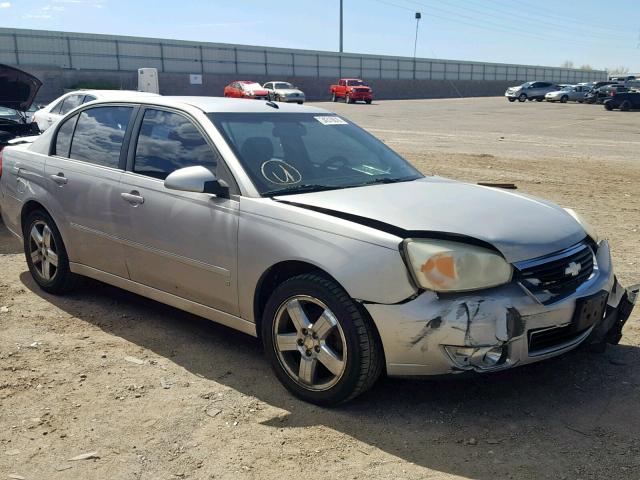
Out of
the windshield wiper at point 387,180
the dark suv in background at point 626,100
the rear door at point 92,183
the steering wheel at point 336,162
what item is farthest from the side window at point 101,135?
the dark suv in background at point 626,100

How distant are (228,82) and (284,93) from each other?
41.6 feet

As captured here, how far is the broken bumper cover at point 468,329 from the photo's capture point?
130 inches

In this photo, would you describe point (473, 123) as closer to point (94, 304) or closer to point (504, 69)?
point (94, 304)

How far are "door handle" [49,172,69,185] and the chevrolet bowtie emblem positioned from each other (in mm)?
3689

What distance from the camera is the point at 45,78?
46.7 metres

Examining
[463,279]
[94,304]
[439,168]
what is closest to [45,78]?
[439,168]

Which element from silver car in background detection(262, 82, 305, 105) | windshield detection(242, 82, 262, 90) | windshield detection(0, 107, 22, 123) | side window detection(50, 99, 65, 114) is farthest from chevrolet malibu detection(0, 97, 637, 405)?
windshield detection(242, 82, 262, 90)

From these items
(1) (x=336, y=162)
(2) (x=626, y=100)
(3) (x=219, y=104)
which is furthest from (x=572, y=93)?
(3) (x=219, y=104)

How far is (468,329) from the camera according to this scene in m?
3.30

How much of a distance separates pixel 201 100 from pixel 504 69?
88.2 m

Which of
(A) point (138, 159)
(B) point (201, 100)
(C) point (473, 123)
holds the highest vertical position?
(B) point (201, 100)

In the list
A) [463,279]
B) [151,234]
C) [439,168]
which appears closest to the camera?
[463,279]

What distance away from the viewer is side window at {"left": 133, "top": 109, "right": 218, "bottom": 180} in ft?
14.5

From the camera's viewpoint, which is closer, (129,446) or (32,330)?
(129,446)
